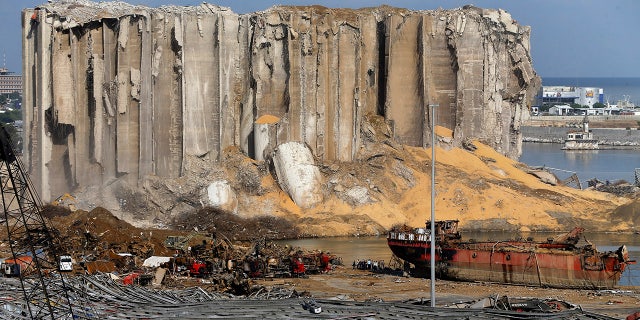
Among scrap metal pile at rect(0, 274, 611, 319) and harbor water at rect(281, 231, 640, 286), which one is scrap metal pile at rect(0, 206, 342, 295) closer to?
harbor water at rect(281, 231, 640, 286)

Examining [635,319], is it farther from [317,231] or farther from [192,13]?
[192,13]

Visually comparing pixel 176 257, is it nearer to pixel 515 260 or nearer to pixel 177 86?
pixel 515 260

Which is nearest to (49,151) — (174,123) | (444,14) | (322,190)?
(174,123)

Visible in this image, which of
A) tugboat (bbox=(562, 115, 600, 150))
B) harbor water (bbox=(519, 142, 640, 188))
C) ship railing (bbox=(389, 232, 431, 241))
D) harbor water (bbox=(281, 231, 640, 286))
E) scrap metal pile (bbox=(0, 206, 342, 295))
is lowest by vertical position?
harbor water (bbox=(281, 231, 640, 286))

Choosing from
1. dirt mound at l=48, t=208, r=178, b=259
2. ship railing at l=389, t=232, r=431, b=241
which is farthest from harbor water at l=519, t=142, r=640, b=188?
dirt mound at l=48, t=208, r=178, b=259

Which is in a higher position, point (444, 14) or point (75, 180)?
point (444, 14)

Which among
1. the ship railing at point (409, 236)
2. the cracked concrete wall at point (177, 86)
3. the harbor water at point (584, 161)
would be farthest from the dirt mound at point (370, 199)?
the harbor water at point (584, 161)
